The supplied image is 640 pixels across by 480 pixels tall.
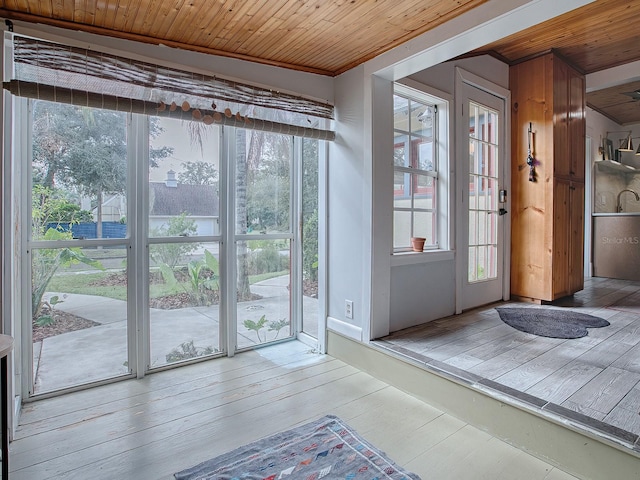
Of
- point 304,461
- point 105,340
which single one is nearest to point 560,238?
point 304,461

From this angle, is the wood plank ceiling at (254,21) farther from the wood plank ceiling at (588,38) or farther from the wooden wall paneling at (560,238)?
the wooden wall paneling at (560,238)

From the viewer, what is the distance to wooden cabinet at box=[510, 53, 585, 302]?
3.43m

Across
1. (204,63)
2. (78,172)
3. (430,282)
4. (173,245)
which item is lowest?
(430,282)

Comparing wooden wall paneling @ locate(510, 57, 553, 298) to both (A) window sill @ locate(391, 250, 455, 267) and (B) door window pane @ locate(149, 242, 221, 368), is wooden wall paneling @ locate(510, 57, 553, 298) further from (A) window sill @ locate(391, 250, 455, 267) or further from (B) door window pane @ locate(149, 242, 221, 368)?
(B) door window pane @ locate(149, 242, 221, 368)

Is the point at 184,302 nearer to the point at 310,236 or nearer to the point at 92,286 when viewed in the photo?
the point at 92,286

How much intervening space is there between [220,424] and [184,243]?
124cm

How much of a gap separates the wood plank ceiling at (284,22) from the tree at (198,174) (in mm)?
742

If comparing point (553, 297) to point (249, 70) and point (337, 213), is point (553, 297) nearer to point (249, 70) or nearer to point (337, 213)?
point (337, 213)

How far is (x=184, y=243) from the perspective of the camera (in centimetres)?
259

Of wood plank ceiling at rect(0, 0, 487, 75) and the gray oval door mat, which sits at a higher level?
wood plank ceiling at rect(0, 0, 487, 75)

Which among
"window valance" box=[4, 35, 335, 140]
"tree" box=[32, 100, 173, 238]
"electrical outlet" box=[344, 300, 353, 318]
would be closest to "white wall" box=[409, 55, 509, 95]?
"window valance" box=[4, 35, 335, 140]

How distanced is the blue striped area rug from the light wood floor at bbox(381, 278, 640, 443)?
725mm

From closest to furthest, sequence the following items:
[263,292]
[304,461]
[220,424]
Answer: [304,461], [220,424], [263,292]

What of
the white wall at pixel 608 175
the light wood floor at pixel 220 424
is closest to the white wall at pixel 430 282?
the light wood floor at pixel 220 424
